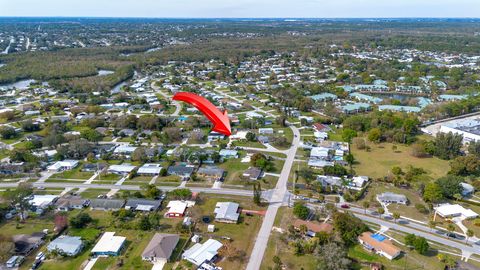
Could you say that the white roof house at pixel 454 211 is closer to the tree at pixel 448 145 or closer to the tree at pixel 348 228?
the tree at pixel 348 228

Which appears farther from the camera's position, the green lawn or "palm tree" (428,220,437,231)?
the green lawn

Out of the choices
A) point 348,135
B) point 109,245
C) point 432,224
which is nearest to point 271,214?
point 432,224

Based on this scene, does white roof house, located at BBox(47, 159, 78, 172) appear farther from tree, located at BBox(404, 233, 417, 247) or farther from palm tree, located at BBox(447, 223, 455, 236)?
palm tree, located at BBox(447, 223, 455, 236)

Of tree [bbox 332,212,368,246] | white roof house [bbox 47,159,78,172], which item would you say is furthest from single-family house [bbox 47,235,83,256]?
tree [bbox 332,212,368,246]

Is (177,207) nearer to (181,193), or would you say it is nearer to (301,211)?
(181,193)

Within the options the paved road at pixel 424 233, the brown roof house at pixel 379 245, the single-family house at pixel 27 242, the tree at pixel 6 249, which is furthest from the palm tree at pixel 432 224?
the tree at pixel 6 249

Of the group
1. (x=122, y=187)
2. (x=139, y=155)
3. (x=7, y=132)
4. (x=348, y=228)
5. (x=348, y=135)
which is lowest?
(x=122, y=187)
